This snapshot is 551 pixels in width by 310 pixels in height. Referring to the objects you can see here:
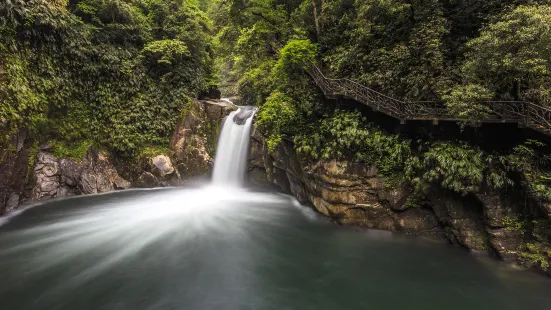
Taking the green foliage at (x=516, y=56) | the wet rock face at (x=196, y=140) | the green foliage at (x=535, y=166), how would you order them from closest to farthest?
the green foliage at (x=516, y=56) < the green foliage at (x=535, y=166) < the wet rock face at (x=196, y=140)

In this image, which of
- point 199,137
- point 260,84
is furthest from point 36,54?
point 260,84

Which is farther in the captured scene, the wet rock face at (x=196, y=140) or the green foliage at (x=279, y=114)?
the wet rock face at (x=196, y=140)

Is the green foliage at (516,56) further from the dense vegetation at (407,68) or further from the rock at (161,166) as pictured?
the rock at (161,166)

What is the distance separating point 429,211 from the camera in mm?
11031

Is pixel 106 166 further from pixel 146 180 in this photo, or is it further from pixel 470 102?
pixel 470 102

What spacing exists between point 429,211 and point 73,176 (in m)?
19.4

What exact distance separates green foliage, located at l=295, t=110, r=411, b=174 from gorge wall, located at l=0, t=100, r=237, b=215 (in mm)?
9543

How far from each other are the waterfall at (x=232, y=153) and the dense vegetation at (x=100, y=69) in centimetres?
386

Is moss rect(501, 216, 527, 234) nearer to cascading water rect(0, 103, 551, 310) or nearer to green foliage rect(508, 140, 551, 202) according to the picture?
green foliage rect(508, 140, 551, 202)

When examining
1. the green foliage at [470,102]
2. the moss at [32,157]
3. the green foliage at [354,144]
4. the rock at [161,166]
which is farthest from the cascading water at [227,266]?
the green foliage at [470,102]

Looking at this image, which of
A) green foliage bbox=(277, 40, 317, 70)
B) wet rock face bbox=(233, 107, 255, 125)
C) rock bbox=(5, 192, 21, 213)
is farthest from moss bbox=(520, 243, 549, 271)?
rock bbox=(5, 192, 21, 213)

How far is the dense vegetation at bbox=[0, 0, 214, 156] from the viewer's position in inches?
529

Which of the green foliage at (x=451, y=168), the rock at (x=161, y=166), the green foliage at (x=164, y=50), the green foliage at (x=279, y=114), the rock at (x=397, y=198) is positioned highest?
the green foliage at (x=164, y=50)

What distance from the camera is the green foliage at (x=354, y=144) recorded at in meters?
11.2
